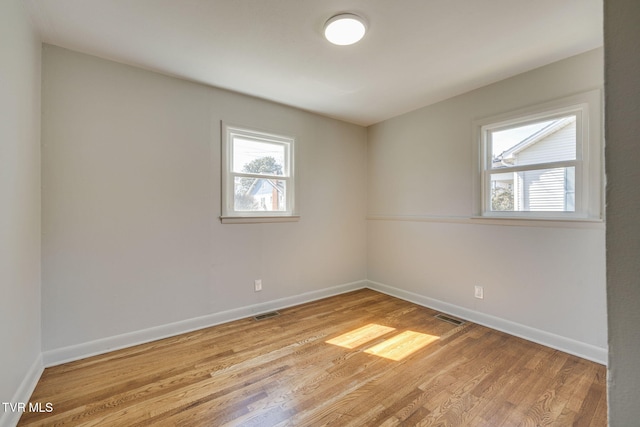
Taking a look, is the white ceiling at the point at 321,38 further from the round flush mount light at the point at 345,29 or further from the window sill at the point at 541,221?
the window sill at the point at 541,221

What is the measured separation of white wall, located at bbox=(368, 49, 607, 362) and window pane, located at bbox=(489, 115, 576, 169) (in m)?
0.22

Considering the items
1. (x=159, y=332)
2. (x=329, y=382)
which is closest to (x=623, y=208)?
(x=329, y=382)

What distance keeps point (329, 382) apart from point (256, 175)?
2.17m

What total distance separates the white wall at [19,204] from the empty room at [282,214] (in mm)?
19

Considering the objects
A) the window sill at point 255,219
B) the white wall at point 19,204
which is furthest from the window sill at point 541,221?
the white wall at point 19,204

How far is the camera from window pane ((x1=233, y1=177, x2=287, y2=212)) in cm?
304

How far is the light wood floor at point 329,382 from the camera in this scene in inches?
61.9

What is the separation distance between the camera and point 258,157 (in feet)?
10.4

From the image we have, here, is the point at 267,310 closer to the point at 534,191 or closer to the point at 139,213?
the point at 139,213

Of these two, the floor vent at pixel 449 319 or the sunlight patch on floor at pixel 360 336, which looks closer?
the sunlight patch on floor at pixel 360 336

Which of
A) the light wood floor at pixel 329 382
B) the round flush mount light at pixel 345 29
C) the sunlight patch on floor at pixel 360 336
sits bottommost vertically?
the light wood floor at pixel 329 382

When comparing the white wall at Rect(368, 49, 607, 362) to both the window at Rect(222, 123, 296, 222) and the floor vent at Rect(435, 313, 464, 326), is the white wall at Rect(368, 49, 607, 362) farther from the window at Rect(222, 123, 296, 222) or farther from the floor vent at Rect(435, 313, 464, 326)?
the window at Rect(222, 123, 296, 222)

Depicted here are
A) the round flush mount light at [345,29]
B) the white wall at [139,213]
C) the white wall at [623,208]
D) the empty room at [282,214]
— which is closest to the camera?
the white wall at [623,208]

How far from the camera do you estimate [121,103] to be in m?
2.34
